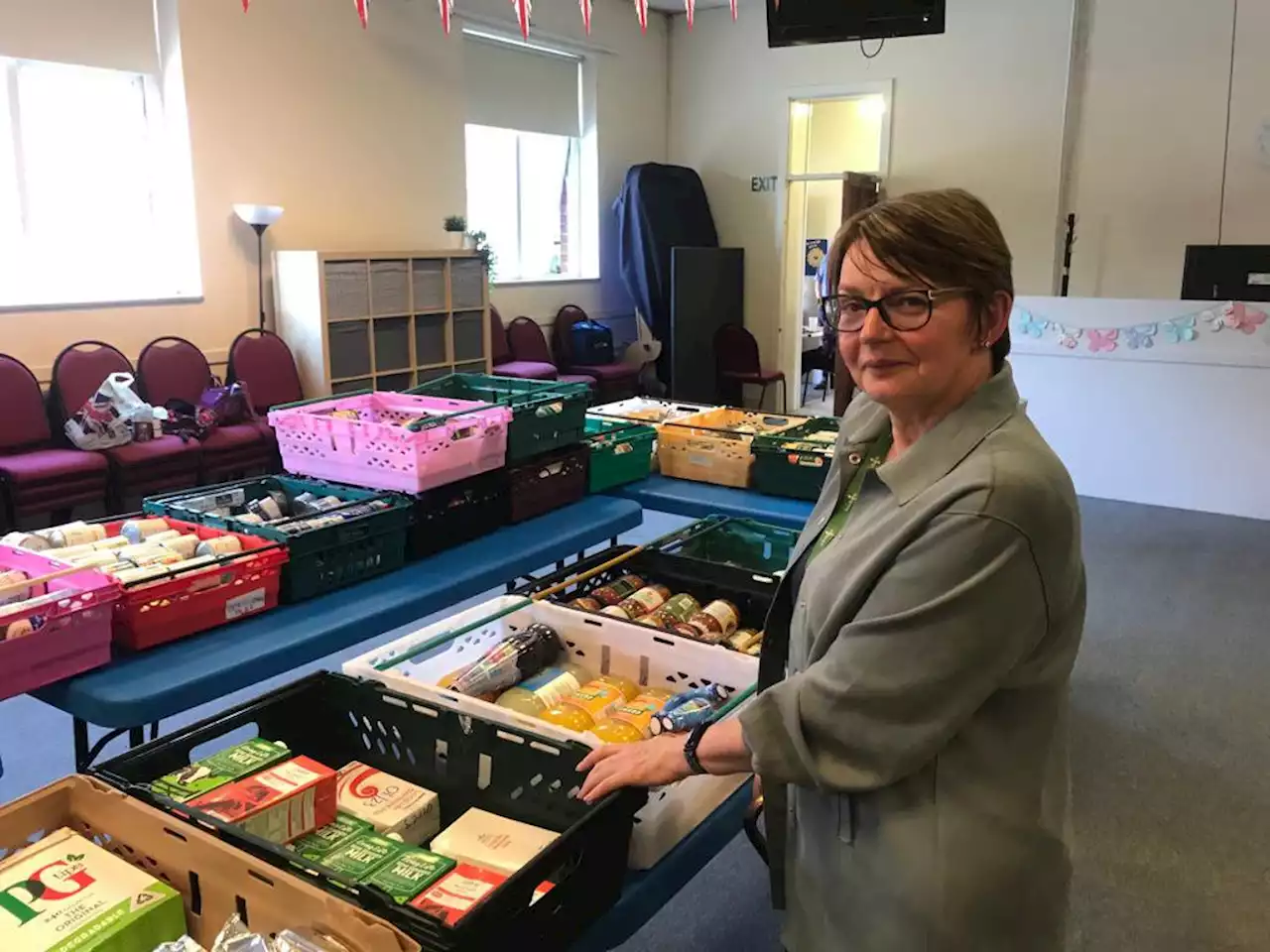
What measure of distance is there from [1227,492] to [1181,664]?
7.95 ft

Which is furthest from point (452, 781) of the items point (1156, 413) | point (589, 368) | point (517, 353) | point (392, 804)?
point (589, 368)

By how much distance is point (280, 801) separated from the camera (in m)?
1.38

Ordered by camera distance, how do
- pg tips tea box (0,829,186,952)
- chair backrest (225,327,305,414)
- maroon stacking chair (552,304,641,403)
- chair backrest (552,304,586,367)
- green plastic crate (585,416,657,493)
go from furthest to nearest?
chair backrest (552,304,586,367), maroon stacking chair (552,304,641,403), chair backrest (225,327,305,414), green plastic crate (585,416,657,493), pg tips tea box (0,829,186,952)

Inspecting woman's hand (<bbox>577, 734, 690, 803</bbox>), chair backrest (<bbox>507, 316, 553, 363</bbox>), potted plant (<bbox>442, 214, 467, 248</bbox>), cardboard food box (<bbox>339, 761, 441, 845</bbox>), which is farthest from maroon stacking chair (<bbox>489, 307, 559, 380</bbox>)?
woman's hand (<bbox>577, 734, 690, 803</bbox>)

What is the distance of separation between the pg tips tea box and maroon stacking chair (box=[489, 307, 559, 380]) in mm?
5780

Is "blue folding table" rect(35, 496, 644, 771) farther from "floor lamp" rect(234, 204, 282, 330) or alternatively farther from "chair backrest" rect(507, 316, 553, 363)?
"chair backrest" rect(507, 316, 553, 363)

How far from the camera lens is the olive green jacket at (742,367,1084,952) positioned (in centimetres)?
103

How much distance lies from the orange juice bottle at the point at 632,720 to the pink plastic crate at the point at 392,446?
0.99 m

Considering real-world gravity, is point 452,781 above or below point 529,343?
below

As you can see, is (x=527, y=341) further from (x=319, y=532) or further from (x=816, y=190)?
(x=319, y=532)

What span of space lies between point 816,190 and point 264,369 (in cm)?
626

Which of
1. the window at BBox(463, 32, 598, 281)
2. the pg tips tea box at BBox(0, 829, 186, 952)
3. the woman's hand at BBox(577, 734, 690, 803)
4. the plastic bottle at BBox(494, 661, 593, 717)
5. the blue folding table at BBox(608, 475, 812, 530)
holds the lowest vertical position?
the plastic bottle at BBox(494, 661, 593, 717)

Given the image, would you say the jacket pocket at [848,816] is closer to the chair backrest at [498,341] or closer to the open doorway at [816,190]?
the chair backrest at [498,341]

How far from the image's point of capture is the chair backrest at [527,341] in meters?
7.56
